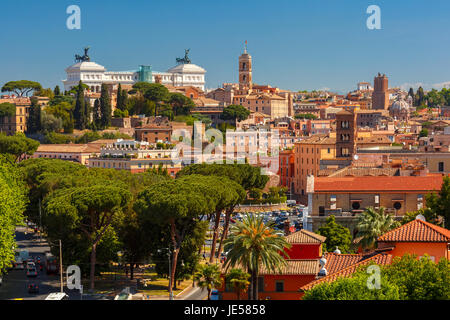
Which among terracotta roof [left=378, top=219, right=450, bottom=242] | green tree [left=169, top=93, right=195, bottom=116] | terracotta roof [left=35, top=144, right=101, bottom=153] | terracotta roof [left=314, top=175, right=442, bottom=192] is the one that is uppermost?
green tree [left=169, top=93, right=195, bottom=116]

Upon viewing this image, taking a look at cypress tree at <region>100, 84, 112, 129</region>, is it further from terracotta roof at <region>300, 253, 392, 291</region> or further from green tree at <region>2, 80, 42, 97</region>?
terracotta roof at <region>300, 253, 392, 291</region>

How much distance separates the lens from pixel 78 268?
3691 centimetres


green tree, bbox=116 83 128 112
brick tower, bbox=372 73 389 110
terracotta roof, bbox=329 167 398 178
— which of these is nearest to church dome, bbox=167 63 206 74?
brick tower, bbox=372 73 389 110

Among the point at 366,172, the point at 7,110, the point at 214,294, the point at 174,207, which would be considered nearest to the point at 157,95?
the point at 7,110

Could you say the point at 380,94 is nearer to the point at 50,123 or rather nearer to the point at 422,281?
the point at 50,123

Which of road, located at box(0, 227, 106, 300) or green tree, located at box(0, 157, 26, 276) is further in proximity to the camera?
road, located at box(0, 227, 106, 300)

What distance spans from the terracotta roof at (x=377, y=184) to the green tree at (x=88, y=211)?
8.73 m

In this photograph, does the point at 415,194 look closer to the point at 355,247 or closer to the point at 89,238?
the point at 355,247

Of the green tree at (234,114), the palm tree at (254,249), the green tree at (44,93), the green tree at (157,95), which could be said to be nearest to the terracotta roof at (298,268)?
the palm tree at (254,249)

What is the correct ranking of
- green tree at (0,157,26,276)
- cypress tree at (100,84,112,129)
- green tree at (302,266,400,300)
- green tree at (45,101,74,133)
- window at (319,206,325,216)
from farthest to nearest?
cypress tree at (100,84,112,129) < green tree at (45,101,74,133) < window at (319,206,325,216) < green tree at (0,157,26,276) < green tree at (302,266,400,300)

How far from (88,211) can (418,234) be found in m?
15.9

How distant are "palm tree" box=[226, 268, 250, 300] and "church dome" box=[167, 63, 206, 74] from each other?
146724 mm

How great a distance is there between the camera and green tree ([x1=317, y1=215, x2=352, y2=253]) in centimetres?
3550
